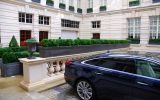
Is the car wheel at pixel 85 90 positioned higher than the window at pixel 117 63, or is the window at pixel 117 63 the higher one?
the window at pixel 117 63

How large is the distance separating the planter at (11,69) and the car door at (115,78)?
4.37 m

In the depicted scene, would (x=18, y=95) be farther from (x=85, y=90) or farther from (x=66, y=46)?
(x=66, y=46)

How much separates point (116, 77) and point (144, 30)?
17.4m

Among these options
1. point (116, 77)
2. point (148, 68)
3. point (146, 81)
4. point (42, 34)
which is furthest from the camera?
point (42, 34)

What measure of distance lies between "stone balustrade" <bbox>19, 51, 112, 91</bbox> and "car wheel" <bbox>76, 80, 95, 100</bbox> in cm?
139

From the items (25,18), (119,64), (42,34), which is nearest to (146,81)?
(119,64)

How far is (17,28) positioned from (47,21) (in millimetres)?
4651

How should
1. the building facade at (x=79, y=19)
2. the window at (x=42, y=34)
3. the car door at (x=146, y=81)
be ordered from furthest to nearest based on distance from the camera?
the window at (x=42, y=34) < the building facade at (x=79, y=19) < the car door at (x=146, y=81)

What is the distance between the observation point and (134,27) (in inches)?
822

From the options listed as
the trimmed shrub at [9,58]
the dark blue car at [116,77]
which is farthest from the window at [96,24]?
the dark blue car at [116,77]

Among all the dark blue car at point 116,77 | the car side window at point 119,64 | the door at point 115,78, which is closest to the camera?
the dark blue car at point 116,77

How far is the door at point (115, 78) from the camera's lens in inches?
158

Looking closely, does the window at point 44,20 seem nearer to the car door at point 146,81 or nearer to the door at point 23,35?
the door at point 23,35

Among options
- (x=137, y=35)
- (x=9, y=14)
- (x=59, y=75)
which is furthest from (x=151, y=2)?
(x=59, y=75)
